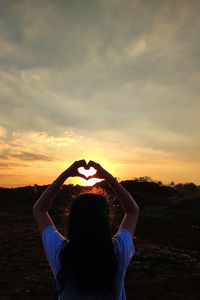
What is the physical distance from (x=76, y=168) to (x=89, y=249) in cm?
64

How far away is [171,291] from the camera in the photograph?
11.1 m

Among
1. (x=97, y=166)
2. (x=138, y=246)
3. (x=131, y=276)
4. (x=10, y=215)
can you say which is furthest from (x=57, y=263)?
(x=10, y=215)

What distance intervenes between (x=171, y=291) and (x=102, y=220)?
884 cm

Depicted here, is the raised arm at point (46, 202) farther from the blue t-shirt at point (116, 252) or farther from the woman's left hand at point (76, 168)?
the blue t-shirt at point (116, 252)

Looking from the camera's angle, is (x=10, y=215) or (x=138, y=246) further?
(x=10, y=215)

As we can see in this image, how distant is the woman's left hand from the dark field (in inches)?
317

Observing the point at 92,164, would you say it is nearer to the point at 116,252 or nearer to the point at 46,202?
the point at 46,202

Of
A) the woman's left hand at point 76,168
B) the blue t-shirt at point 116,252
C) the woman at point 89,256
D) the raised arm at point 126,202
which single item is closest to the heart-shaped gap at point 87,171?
the woman's left hand at point 76,168

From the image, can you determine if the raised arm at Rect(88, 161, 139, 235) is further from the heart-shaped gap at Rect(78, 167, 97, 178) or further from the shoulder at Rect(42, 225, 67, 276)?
the shoulder at Rect(42, 225, 67, 276)

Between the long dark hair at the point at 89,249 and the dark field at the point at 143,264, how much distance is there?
26.6 feet

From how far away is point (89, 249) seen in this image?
2924 mm

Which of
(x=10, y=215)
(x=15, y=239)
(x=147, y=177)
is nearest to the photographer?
(x=15, y=239)

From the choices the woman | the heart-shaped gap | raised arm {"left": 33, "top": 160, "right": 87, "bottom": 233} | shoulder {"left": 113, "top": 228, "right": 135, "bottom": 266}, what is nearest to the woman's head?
the woman

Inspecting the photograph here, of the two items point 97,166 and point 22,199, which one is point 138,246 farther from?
point 22,199
